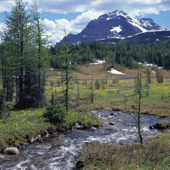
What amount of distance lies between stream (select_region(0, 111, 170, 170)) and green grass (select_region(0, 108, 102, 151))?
0.90 meters

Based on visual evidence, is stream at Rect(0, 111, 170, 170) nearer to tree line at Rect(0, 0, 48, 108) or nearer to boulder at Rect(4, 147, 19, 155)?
boulder at Rect(4, 147, 19, 155)

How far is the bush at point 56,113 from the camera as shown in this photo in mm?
17578

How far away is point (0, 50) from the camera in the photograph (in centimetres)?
3094

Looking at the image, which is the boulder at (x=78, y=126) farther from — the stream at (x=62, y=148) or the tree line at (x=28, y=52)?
the tree line at (x=28, y=52)

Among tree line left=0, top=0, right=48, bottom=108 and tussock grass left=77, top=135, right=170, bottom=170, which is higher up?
tree line left=0, top=0, right=48, bottom=108

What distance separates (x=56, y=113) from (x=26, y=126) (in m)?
3.40

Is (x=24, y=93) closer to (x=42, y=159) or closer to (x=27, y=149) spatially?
(x=27, y=149)

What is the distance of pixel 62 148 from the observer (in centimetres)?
1344

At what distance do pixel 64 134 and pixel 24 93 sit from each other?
9429 millimetres

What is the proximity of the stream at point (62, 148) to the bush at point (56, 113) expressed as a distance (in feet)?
4.80

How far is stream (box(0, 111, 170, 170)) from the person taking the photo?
1066 centimetres

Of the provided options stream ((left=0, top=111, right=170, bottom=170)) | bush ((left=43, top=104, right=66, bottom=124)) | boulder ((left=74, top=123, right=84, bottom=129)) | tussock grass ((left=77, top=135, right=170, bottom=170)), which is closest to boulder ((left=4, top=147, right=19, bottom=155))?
stream ((left=0, top=111, right=170, bottom=170))

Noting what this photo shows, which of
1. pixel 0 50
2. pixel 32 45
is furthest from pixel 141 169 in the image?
pixel 0 50

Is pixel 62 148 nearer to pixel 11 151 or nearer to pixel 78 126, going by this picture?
pixel 11 151
